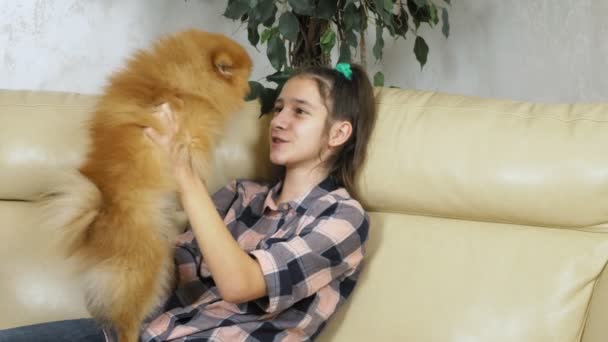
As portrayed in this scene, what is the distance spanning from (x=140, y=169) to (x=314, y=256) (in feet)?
1.23

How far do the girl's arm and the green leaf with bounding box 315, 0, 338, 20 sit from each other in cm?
74

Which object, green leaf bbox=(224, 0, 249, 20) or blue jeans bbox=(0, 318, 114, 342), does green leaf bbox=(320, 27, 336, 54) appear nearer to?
green leaf bbox=(224, 0, 249, 20)

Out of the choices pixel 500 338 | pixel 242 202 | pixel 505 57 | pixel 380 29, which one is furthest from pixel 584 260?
pixel 505 57

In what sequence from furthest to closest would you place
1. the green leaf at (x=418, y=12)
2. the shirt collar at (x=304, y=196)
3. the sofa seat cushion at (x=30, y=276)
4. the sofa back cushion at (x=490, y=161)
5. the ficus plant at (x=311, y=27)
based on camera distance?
the green leaf at (x=418, y=12) < the ficus plant at (x=311, y=27) < the sofa seat cushion at (x=30, y=276) < the shirt collar at (x=304, y=196) < the sofa back cushion at (x=490, y=161)

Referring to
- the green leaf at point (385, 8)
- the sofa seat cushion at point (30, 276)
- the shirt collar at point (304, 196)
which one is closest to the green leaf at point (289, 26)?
the green leaf at point (385, 8)

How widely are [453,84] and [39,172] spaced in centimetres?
151

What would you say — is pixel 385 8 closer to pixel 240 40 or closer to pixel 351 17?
pixel 351 17

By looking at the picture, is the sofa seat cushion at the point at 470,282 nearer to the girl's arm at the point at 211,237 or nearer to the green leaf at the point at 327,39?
the girl's arm at the point at 211,237

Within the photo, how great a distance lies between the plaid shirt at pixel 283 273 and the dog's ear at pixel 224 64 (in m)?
0.32

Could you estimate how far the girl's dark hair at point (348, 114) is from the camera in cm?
164

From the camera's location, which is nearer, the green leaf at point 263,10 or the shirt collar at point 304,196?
the shirt collar at point 304,196

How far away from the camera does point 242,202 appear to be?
1.69 metres

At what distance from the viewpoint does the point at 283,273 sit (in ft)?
4.39

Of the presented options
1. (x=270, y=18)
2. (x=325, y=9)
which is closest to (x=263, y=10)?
(x=270, y=18)
